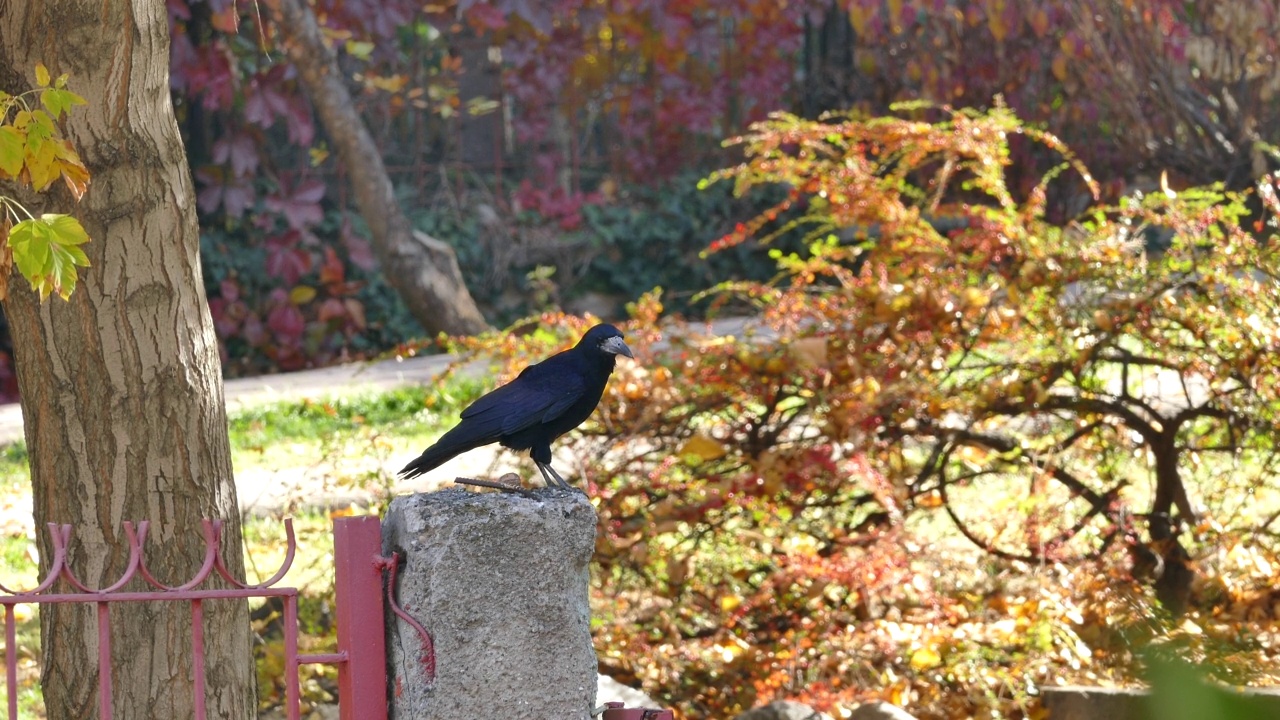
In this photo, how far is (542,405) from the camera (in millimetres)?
2949

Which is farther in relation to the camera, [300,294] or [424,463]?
[300,294]

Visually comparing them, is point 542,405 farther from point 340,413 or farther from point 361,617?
point 340,413

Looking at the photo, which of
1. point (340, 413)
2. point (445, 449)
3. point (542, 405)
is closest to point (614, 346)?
point (542, 405)

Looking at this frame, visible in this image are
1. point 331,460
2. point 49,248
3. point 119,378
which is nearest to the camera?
point 49,248

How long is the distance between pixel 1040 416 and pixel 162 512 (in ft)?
11.3

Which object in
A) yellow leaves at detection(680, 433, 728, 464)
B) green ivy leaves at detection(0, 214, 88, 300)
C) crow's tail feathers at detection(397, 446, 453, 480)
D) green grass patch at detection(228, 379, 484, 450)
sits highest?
green ivy leaves at detection(0, 214, 88, 300)

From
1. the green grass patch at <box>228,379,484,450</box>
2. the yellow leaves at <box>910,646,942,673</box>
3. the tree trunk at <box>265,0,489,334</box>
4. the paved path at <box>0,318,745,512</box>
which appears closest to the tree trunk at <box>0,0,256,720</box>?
the paved path at <box>0,318,745,512</box>

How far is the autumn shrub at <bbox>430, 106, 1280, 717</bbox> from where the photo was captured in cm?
468

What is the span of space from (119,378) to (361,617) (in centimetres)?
125

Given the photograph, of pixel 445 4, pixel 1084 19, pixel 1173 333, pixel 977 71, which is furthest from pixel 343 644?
pixel 977 71

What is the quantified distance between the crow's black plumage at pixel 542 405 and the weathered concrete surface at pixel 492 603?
54 cm

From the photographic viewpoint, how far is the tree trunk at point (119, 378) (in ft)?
10.7

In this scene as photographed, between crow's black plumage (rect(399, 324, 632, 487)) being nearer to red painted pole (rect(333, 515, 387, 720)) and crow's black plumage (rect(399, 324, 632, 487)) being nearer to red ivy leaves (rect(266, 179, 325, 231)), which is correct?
red painted pole (rect(333, 515, 387, 720))

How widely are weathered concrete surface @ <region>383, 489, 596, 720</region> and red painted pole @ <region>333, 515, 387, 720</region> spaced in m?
0.04
